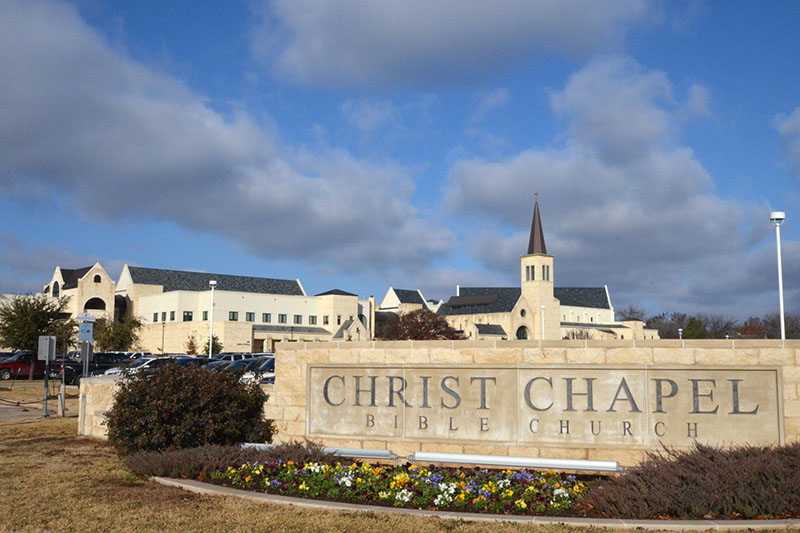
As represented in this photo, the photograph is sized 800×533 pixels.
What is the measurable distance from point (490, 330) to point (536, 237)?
62.5 ft

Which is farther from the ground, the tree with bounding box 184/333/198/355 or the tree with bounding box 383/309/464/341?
the tree with bounding box 383/309/464/341

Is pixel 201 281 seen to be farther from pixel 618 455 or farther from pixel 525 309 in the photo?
pixel 618 455

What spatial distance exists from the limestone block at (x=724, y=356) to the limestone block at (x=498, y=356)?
2640 mm

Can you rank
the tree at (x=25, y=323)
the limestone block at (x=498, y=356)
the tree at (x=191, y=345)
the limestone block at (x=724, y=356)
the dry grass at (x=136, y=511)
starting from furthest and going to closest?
the tree at (x=191, y=345)
the tree at (x=25, y=323)
the limestone block at (x=498, y=356)
the limestone block at (x=724, y=356)
the dry grass at (x=136, y=511)

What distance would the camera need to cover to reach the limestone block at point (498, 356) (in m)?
11.2

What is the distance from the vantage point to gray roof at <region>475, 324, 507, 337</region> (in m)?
116

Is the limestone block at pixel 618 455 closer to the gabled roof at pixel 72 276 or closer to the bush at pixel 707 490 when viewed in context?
the bush at pixel 707 490

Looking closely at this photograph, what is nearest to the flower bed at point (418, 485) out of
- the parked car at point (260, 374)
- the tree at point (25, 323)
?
the parked car at point (260, 374)

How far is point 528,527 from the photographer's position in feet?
24.0

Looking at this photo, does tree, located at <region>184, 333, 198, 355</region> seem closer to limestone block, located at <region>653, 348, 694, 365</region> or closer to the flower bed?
the flower bed

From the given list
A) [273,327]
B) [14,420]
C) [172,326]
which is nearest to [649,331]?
[273,327]

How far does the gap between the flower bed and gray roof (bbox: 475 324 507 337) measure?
349 ft

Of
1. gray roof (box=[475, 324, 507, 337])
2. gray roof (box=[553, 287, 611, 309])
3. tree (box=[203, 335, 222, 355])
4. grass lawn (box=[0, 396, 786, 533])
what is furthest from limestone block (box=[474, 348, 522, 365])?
gray roof (box=[553, 287, 611, 309])


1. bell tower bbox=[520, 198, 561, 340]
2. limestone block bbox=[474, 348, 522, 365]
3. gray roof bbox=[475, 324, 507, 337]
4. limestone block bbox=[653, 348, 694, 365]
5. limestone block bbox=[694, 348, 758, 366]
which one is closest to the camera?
limestone block bbox=[694, 348, 758, 366]
